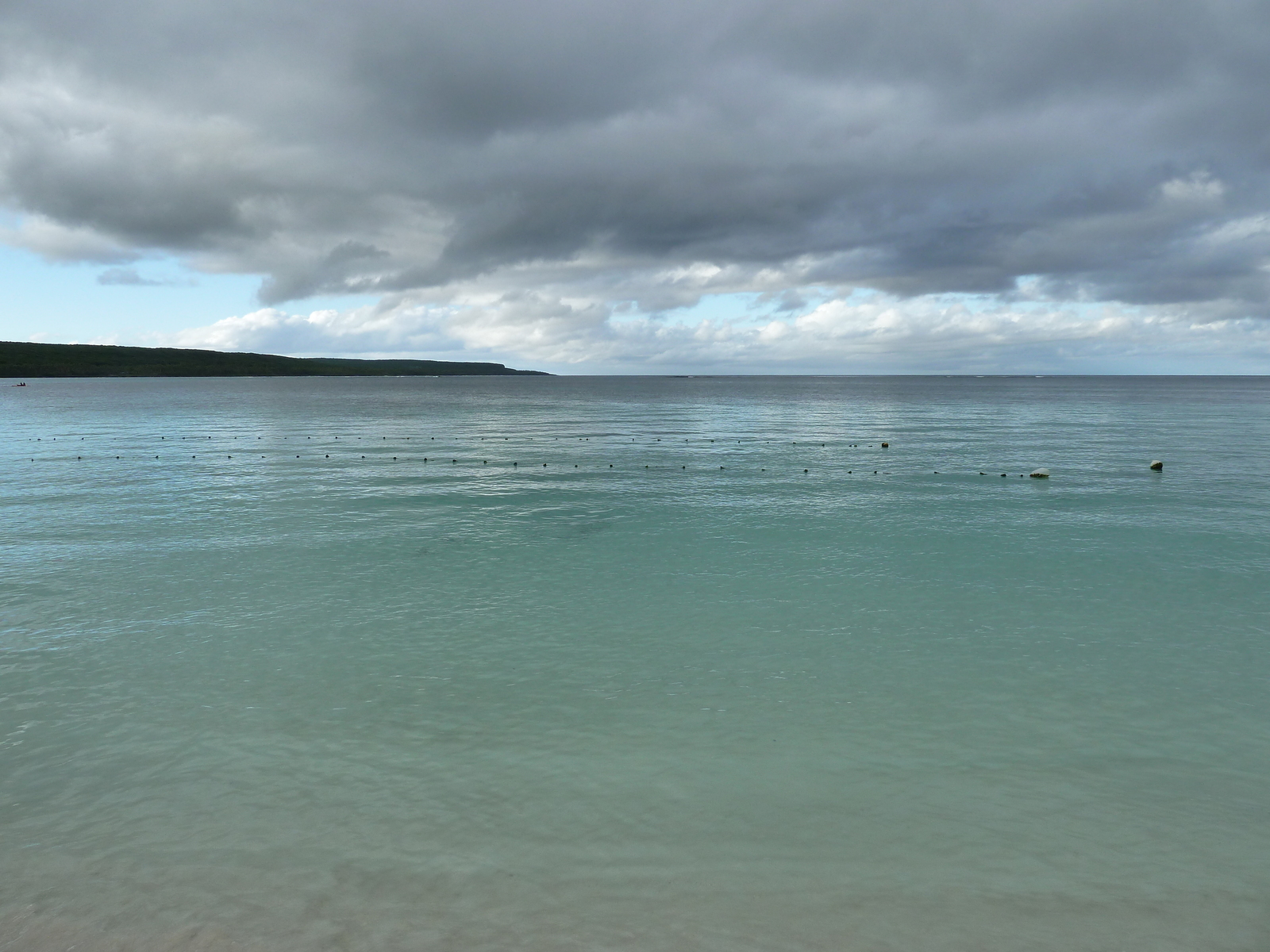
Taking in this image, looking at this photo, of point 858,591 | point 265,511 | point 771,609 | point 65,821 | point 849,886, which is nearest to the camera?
point 849,886

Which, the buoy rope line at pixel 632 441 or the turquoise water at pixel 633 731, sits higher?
the buoy rope line at pixel 632 441

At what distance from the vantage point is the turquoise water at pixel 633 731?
10039mm

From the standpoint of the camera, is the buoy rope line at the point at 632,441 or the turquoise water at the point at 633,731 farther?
the buoy rope line at the point at 632,441

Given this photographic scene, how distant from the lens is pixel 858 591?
82.4 feet

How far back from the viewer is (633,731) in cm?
1516

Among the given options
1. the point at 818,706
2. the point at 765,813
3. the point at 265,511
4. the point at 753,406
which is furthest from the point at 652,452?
the point at 753,406

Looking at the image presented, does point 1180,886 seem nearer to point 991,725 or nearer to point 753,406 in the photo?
point 991,725

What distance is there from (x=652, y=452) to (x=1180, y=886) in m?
57.9

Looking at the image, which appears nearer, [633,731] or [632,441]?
[633,731]

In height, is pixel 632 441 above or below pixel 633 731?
above

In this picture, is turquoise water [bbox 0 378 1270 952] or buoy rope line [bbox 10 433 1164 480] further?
buoy rope line [bbox 10 433 1164 480]

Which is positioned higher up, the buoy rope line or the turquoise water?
the buoy rope line

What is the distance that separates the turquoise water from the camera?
32.9ft

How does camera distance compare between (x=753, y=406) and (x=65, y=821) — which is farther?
(x=753, y=406)
